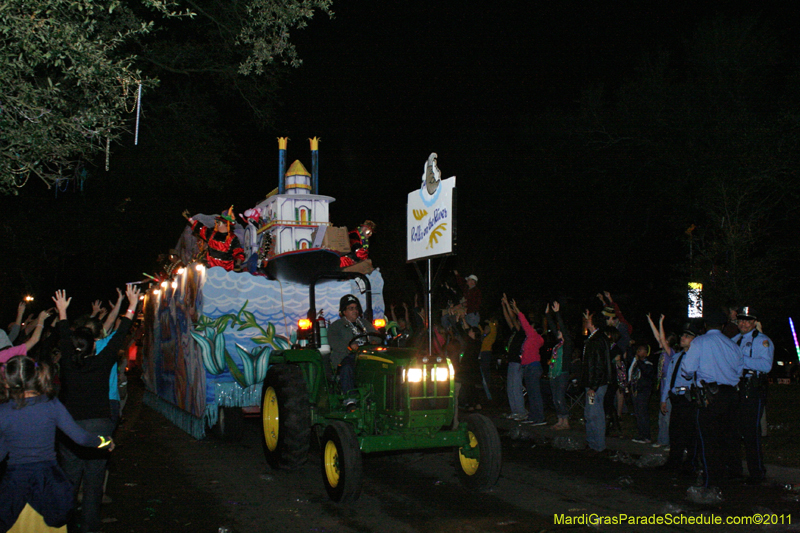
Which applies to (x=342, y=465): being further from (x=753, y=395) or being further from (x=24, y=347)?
(x=753, y=395)

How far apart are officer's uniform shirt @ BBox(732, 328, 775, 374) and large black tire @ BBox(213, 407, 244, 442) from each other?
21.8 ft

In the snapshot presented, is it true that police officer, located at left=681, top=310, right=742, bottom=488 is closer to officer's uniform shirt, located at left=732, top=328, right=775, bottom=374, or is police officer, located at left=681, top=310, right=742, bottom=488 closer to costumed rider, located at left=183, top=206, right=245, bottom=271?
officer's uniform shirt, located at left=732, top=328, right=775, bottom=374

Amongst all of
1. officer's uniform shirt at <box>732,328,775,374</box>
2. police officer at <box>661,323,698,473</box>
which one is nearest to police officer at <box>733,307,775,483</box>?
officer's uniform shirt at <box>732,328,775,374</box>

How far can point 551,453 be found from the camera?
9.04 meters

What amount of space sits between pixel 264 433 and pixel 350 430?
7.56 ft

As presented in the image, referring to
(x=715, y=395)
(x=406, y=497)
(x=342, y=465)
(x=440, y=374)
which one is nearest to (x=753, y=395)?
(x=715, y=395)

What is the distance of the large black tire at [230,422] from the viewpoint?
31.9 feet

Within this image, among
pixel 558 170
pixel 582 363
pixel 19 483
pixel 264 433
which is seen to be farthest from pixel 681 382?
pixel 558 170

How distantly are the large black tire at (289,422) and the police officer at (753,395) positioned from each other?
462 centimetres

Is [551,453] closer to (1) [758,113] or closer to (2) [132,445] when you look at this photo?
(2) [132,445]

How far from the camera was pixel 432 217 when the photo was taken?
7.04 m

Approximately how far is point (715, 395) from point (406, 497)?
10.9 feet

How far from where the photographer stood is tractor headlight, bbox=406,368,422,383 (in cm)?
672

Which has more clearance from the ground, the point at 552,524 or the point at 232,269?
the point at 232,269
